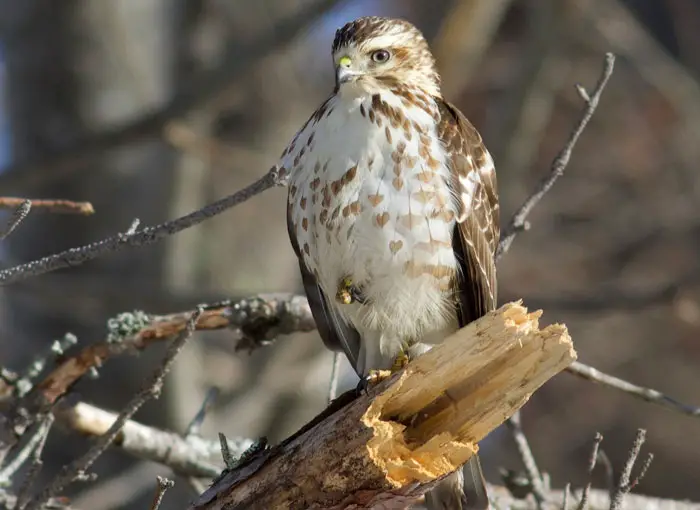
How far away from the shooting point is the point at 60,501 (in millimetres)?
4188

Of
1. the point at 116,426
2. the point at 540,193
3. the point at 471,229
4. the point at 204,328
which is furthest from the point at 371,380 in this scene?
the point at 540,193

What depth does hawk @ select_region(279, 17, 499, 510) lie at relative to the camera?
3977mm

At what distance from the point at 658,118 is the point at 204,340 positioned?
4646 mm

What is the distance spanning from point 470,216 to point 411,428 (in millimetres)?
926

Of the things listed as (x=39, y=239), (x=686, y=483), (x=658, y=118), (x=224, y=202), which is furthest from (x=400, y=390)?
(x=658, y=118)

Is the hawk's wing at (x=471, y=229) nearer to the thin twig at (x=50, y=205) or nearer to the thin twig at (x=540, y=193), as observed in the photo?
the thin twig at (x=540, y=193)

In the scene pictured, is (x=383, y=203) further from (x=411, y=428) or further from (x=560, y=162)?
(x=411, y=428)

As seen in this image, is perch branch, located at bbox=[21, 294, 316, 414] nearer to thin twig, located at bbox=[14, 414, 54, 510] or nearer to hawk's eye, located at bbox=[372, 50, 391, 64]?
thin twig, located at bbox=[14, 414, 54, 510]

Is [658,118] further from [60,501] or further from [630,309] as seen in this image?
[60,501]

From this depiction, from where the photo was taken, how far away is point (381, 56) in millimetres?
4297

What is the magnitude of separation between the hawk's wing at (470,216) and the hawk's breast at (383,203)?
0.04 metres

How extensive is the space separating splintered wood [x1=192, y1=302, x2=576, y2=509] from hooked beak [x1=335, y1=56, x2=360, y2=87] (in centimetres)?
115

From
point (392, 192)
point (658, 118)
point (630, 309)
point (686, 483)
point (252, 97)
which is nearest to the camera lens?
point (392, 192)

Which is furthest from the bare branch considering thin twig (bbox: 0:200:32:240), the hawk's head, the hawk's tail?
thin twig (bbox: 0:200:32:240)
